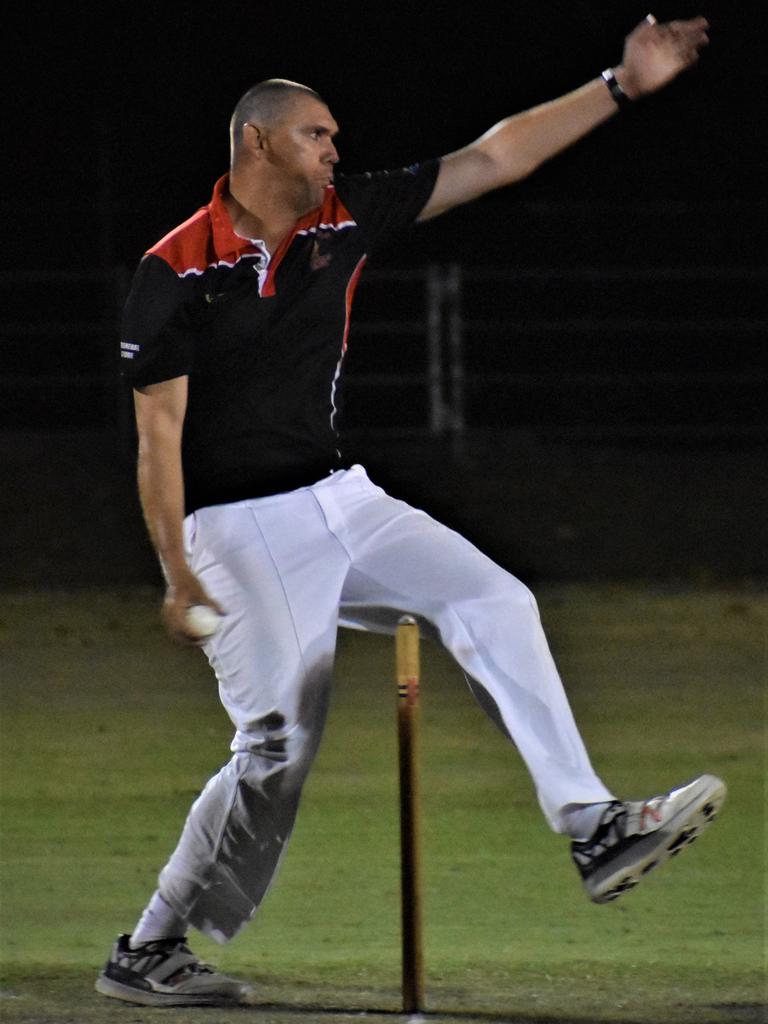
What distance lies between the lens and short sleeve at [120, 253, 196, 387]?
5.63 metres

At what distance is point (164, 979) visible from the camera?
19.4 ft

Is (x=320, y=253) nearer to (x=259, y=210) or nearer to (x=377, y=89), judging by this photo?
(x=259, y=210)

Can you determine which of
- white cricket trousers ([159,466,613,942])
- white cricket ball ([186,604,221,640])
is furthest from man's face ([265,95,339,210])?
white cricket ball ([186,604,221,640])

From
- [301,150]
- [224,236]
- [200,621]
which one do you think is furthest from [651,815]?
[301,150]

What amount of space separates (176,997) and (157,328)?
5.98 ft

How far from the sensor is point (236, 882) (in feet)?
19.4

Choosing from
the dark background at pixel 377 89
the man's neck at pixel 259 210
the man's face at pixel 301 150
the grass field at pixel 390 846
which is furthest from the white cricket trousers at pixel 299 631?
the dark background at pixel 377 89

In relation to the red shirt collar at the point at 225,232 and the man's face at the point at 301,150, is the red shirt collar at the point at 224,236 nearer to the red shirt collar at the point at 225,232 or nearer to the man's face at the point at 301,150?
the red shirt collar at the point at 225,232

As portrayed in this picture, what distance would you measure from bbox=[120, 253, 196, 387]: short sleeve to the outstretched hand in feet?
4.78

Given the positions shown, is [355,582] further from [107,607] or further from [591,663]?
[107,607]

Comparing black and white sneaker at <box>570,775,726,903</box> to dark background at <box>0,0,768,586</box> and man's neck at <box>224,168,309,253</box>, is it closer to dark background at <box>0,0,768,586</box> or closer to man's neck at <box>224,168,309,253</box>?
man's neck at <box>224,168,309,253</box>

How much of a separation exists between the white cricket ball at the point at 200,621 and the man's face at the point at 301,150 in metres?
1.18

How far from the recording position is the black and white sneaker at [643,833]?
5293 mm

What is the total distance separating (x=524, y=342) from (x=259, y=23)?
197 inches
